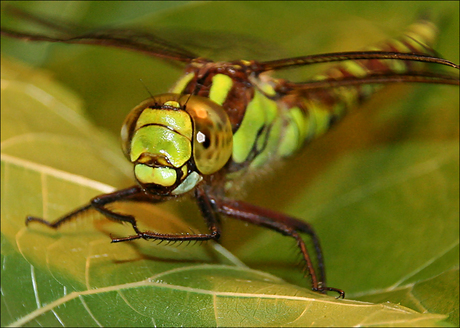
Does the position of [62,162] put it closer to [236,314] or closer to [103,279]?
[103,279]

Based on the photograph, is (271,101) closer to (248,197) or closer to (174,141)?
(248,197)

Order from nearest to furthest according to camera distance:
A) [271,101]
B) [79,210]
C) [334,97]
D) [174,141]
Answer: [174,141] → [79,210] → [271,101] → [334,97]

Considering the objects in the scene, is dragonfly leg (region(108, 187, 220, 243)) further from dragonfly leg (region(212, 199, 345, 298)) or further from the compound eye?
the compound eye

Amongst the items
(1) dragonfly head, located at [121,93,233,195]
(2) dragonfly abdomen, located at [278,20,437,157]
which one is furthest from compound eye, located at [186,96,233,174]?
(2) dragonfly abdomen, located at [278,20,437,157]

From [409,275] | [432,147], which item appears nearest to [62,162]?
[409,275]

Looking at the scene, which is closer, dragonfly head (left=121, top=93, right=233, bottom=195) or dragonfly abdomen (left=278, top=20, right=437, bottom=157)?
dragonfly head (left=121, top=93, right=233, bottom=195)

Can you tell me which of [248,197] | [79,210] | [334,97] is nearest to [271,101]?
[334,97]
